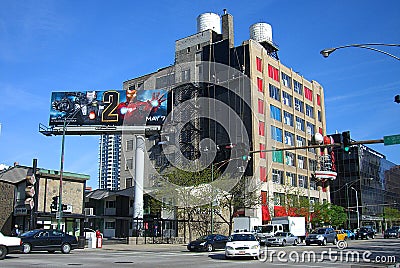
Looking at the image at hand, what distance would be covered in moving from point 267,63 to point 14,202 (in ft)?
154

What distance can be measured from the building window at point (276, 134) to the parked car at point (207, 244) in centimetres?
4291

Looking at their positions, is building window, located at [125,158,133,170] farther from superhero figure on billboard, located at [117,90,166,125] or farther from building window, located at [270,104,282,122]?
superhero figure on billboard, located at [117,90,166,125]

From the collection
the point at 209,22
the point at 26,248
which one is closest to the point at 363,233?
the point at 209,22

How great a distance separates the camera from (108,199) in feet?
233

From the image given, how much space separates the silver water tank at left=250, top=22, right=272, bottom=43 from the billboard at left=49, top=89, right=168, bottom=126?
113 ft

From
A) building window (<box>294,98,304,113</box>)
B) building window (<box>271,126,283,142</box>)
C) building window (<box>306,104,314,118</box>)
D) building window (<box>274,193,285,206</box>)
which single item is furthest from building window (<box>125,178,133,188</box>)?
building window (<box>306,104,314,118</box>)

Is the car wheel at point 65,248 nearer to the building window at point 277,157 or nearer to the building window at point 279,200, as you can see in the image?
the building window at point 279,200

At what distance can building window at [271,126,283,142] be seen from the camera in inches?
2923

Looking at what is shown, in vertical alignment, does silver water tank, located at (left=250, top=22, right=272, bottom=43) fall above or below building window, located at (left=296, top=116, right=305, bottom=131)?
above

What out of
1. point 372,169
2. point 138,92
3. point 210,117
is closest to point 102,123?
point 138,92

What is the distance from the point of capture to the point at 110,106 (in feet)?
185

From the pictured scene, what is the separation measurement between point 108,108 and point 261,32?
133 ft

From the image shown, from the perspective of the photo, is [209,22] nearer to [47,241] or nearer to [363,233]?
[363,233]

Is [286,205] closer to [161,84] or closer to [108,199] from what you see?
[108,199]
